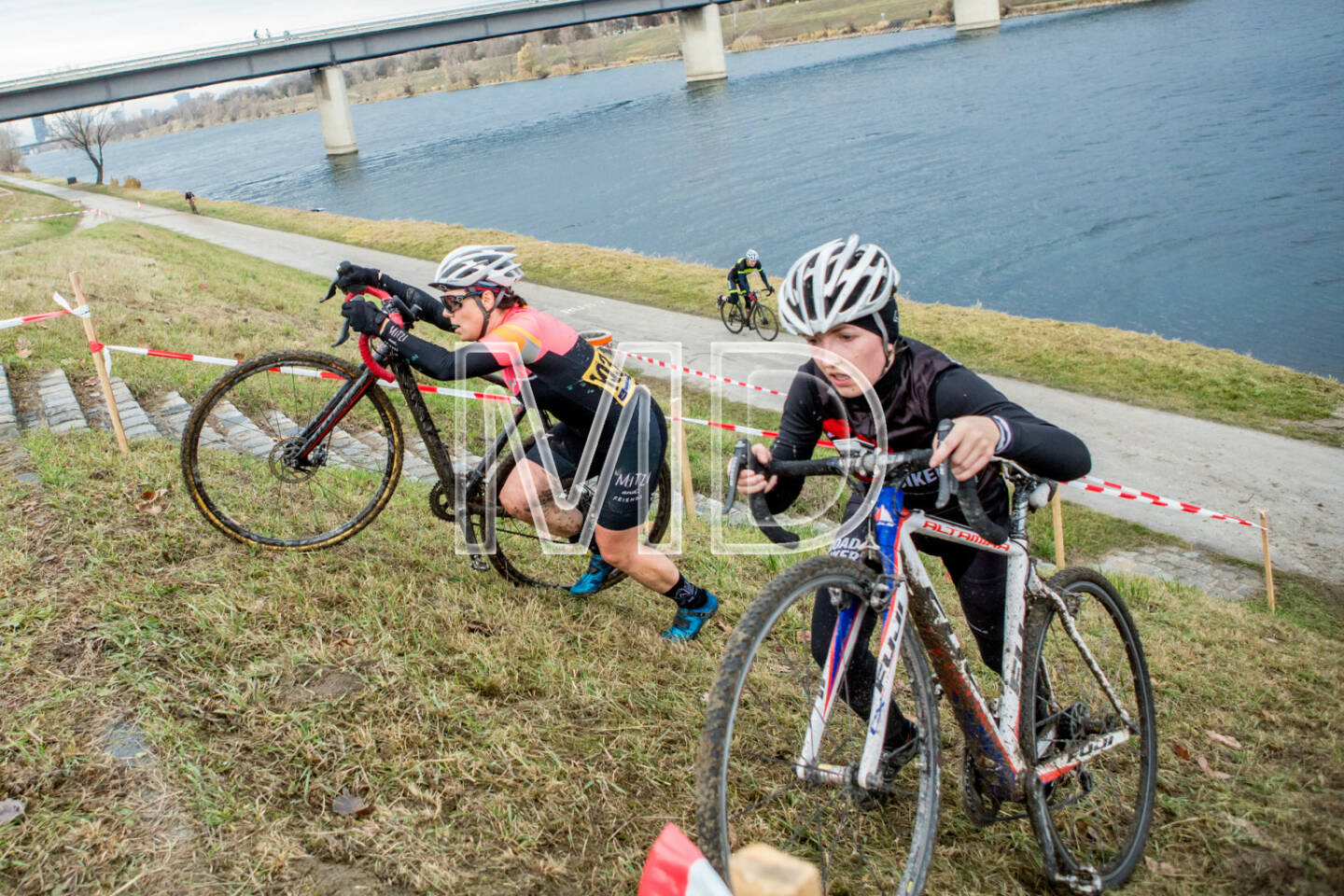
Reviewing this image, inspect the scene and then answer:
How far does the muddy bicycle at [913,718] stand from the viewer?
2.98m

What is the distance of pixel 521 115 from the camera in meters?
96.0

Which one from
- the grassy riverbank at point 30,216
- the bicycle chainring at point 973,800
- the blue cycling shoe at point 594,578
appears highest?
the grassy riverbank at point 30,216

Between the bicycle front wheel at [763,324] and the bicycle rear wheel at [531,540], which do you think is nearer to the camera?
the bicycle rear wheel at [531,540]

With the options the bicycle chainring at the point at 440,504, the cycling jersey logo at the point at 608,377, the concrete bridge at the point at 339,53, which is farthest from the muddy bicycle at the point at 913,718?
the concrete bridge at the point at 339,53

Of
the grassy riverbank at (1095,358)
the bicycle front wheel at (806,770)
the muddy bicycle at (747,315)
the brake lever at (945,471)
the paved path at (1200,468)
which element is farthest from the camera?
the muddy bicycle at (747,315)

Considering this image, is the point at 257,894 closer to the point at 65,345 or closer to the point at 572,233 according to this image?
the point at 65,345

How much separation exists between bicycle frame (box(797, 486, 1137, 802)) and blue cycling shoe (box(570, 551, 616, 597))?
2.71m

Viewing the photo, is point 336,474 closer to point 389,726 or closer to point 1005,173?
point 389,726

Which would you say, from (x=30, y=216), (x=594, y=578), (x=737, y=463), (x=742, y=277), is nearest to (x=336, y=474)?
(x=594, y=578)

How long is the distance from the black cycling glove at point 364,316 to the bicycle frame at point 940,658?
3.02m

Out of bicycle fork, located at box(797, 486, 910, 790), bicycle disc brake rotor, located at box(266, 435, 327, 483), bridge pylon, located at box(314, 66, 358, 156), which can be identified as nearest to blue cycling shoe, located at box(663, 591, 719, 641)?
bicycle fork, located at box(797, 486, 910, 790)

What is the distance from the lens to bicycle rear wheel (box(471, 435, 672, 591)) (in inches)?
216

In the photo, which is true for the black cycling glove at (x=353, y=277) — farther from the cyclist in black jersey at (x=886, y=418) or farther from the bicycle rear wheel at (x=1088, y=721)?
the bicycle rear wheel at (x=1088, y=721)

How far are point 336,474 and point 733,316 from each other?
17.2m
